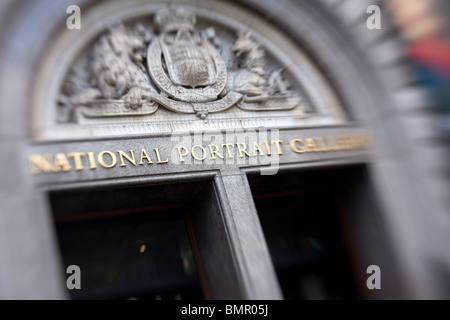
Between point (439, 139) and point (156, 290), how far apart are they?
543cm

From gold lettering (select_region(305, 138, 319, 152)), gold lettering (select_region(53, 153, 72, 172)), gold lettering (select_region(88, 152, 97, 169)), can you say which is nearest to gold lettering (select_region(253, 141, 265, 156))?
gold lettering (select_region(305, 138, 319, 152))

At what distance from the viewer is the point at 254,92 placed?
768 centimetres

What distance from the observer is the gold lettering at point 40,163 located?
5.77m

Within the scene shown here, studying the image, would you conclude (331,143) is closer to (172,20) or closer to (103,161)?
(172,20)

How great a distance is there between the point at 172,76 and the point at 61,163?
7.72 feet

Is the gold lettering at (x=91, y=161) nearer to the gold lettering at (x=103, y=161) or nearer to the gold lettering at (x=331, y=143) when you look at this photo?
the gold lettering at (x=103, y=161)

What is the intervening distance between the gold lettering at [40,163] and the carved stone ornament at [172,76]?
0.84 meters

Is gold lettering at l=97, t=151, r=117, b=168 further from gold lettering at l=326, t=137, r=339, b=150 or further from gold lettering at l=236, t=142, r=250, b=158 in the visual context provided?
gold lettering at l=326, t=137, r=339, b=150

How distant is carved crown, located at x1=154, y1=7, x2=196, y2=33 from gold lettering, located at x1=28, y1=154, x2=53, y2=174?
9.78 feet

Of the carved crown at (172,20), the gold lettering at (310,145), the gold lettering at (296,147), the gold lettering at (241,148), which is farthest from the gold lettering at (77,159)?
the gold lettering at (310,145)

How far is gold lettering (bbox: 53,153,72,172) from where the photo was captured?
592 cm

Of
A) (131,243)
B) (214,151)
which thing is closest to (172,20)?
(214,151)
